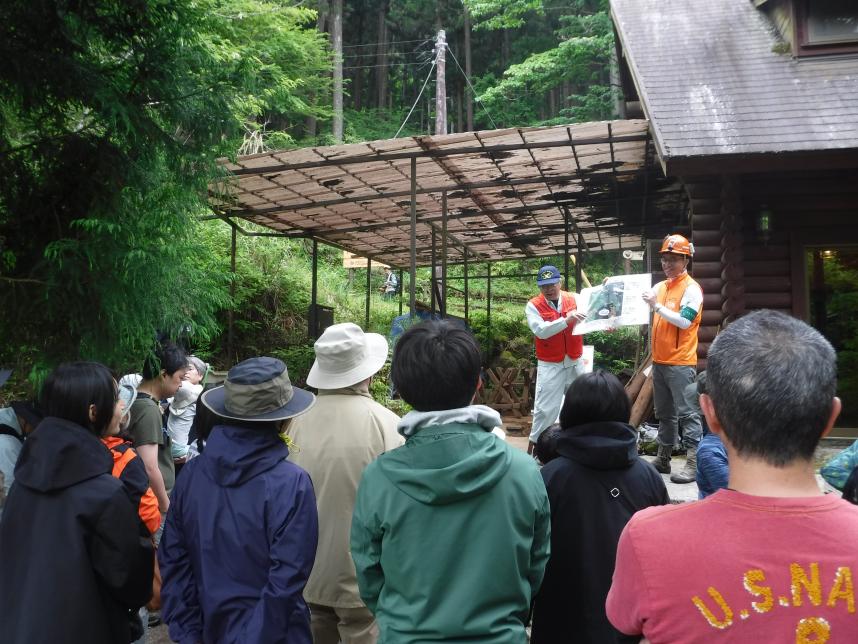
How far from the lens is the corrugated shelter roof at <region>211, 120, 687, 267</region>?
8062mm

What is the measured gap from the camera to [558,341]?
6.55 metres

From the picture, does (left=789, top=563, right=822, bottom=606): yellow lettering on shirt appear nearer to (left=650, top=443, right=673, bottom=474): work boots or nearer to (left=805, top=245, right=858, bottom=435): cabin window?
(left=650, top=443, right=673, bottom=474): work boots

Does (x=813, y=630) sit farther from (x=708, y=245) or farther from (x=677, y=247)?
(x=708, y=245)

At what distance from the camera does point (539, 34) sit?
111 ft

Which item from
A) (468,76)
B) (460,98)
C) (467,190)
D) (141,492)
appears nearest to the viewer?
(141,492)

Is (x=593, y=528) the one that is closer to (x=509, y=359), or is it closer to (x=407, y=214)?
(x=407, y=214)

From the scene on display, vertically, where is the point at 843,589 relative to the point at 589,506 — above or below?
above

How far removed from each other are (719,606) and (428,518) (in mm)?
925

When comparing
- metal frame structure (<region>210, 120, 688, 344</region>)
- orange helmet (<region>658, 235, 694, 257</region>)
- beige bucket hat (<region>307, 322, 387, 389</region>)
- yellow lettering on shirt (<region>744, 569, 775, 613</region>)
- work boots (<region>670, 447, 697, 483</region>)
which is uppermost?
metal frame structure (<region>210, 120, 688, 344</region>)

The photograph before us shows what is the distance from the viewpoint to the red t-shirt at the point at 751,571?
1.25m

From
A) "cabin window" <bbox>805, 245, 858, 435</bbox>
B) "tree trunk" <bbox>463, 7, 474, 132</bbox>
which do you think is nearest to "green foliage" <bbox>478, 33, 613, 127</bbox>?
"tree trunk" <bbox>463, 7, 474, 132</bbox>

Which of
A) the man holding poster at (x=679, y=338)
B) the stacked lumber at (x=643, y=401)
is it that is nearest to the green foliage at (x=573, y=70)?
the stacked lumber at (x=643, y=401)

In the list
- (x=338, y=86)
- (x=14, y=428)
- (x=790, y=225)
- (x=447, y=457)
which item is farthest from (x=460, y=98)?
(x=447, y=457)

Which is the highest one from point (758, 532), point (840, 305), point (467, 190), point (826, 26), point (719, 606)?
point (826, 26)
